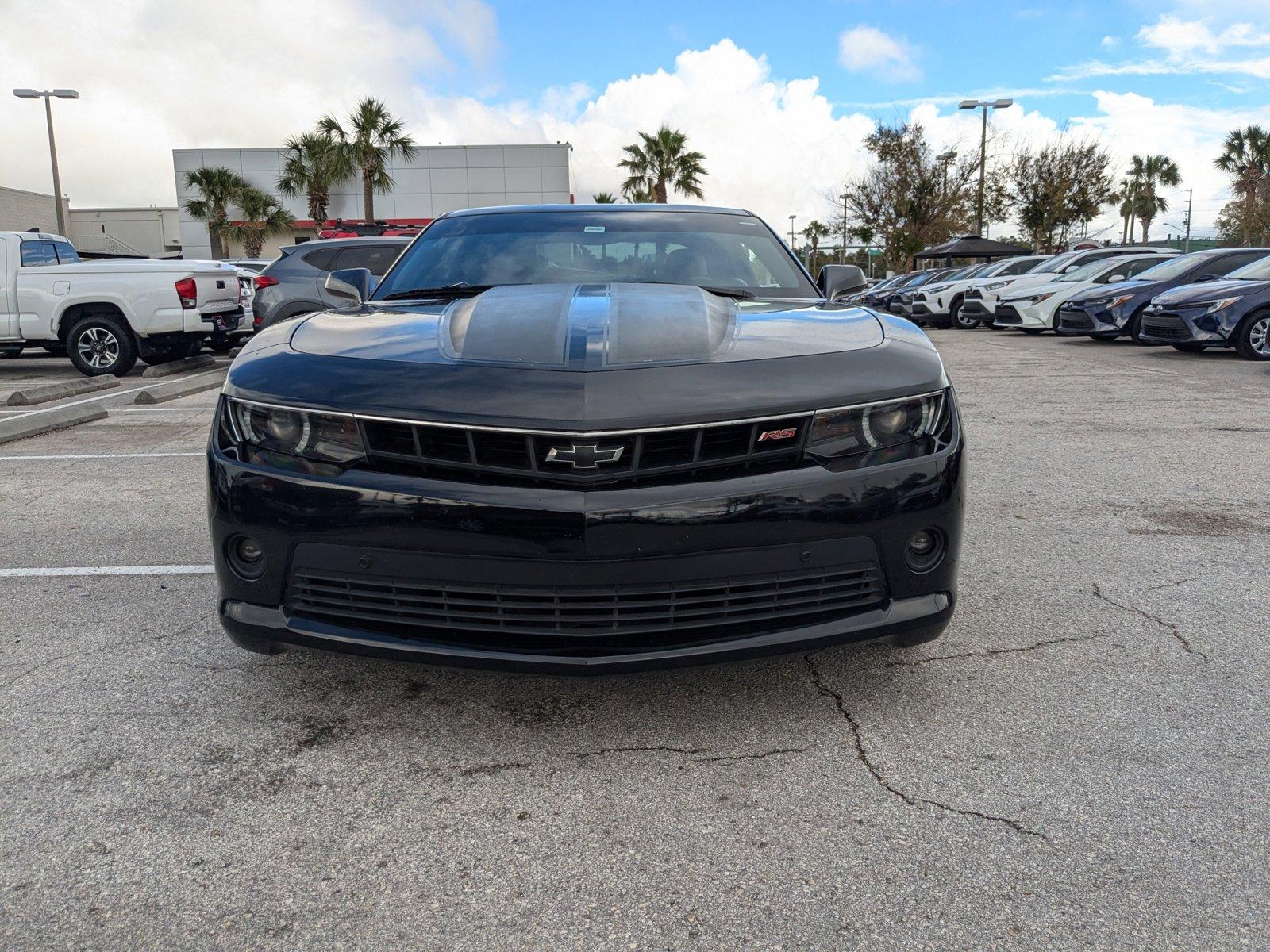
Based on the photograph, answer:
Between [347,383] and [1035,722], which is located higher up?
[347,383]

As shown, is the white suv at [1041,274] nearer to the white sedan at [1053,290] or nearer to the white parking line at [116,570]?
the white sedan at [1053,290]

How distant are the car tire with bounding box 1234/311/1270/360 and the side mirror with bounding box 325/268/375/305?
38.7 feet

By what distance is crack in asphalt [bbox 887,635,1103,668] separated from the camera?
3133 mm

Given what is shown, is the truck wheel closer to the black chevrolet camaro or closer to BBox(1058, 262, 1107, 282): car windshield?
the black chevrolet camaro

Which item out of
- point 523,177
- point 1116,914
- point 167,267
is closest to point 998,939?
point 1116,914

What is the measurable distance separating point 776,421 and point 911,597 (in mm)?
600

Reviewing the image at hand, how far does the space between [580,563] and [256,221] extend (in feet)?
144

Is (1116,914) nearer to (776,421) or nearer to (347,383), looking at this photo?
(776,421)

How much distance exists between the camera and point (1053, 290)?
59.9 ft

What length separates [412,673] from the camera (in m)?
3.12

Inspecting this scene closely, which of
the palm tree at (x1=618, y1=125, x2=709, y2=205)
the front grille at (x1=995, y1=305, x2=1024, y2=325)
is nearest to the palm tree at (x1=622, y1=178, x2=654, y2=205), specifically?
the palm tree at (x1=618, y1=125, x2=709, y2=205)

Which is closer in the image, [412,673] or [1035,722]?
[1035,722]

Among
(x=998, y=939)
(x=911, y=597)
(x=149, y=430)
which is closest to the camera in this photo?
(x=998, y=939)

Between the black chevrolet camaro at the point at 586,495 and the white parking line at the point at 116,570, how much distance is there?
1680 millimetres
